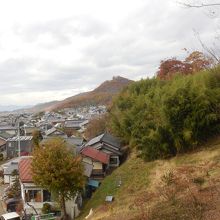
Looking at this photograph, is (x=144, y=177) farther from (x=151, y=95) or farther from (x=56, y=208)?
(x=151, y=95)

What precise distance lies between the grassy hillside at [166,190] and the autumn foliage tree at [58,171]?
5.19 feet

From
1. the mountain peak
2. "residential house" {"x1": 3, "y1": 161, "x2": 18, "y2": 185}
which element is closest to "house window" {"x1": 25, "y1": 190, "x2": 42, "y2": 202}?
"residential house" {"x1": 3, "y1": 161, "x2": 18, "y2": 185}

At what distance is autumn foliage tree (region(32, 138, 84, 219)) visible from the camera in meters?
18.5

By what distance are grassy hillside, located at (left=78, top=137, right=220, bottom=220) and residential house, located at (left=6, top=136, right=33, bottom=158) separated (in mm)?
22310

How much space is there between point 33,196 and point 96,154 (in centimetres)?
786

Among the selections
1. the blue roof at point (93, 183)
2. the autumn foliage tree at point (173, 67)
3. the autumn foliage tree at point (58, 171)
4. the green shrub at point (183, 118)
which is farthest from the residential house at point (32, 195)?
the autumn foliage tree at point (173, 67)

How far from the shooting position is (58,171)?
18578 mm

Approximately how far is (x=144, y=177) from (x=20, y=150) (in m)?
27.7

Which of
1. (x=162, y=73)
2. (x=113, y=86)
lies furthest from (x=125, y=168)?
(x=113, y=86)

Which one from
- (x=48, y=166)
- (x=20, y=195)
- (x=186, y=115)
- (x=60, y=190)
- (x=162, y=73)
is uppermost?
(x=162, y=73)

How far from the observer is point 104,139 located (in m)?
30.2

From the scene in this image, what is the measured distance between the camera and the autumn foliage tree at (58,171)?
60.6 feet

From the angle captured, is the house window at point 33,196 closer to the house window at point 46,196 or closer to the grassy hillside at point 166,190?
the house window at point 46,196

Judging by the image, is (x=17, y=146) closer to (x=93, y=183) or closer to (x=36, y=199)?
(x=93, y=183)
